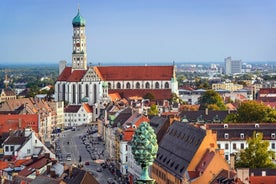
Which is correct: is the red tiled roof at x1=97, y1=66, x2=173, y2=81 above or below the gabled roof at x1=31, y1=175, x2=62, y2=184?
above

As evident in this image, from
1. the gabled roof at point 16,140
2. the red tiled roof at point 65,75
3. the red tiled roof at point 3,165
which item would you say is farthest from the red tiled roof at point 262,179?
the red tiled roof at point 65,75

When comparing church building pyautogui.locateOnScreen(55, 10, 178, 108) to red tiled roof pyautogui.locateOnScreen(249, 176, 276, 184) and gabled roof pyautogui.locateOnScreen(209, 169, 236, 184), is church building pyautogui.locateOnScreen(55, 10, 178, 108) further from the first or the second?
red tiled roof pyautogui.locateOnScreen(249, 176, 276, 184)

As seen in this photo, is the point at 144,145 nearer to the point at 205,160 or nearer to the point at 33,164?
the point at 205,160

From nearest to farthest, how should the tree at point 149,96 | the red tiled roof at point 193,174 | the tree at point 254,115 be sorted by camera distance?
the red tiled roof at point 193,174 → the tree at point 254,115 → the tree at point 149,96

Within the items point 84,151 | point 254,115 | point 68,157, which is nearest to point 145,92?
point 84,151

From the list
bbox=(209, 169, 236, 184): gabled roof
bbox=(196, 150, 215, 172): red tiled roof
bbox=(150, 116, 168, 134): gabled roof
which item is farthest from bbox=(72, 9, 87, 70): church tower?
bbox=(209, 169, 236, 184): gabled roof

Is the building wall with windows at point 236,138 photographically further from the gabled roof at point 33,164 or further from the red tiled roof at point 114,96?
the red tiled roof at point 114,96

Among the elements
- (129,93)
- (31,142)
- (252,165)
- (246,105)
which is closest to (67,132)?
(129,93)
